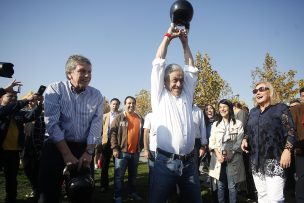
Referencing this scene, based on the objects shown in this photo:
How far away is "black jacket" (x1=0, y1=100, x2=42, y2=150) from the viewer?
4881 mm

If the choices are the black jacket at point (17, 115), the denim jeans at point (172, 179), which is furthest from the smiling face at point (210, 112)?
the denim jeans at point (172, 179)

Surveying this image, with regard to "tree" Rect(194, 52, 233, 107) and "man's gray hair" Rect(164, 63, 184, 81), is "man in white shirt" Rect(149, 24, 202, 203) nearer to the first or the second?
"man's gray hair" Rect(164, 63, 184, 81)

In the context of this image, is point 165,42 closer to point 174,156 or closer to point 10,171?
point 174,156

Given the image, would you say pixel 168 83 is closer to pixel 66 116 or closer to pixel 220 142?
pixel 66 116

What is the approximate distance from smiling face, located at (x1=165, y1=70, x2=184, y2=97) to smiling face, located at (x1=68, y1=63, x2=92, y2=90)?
990 millimetres

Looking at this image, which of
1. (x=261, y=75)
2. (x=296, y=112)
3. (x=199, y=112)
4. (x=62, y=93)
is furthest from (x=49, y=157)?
(x=261, y=75)

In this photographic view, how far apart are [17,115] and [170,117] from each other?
4080mm

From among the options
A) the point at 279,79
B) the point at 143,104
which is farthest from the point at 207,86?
the point at 143,104

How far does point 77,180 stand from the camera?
110 inches

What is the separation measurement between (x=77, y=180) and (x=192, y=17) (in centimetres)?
238

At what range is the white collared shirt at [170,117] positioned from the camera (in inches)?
123

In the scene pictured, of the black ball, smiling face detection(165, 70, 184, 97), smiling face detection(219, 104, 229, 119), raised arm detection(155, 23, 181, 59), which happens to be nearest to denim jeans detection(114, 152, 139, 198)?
smiling face detection(219, 104, 229, 119)

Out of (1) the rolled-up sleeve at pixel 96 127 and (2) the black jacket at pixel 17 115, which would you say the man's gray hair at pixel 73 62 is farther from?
(2) the black jacket at pixel 17 115

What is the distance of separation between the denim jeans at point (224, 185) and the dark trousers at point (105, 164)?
132 inches
